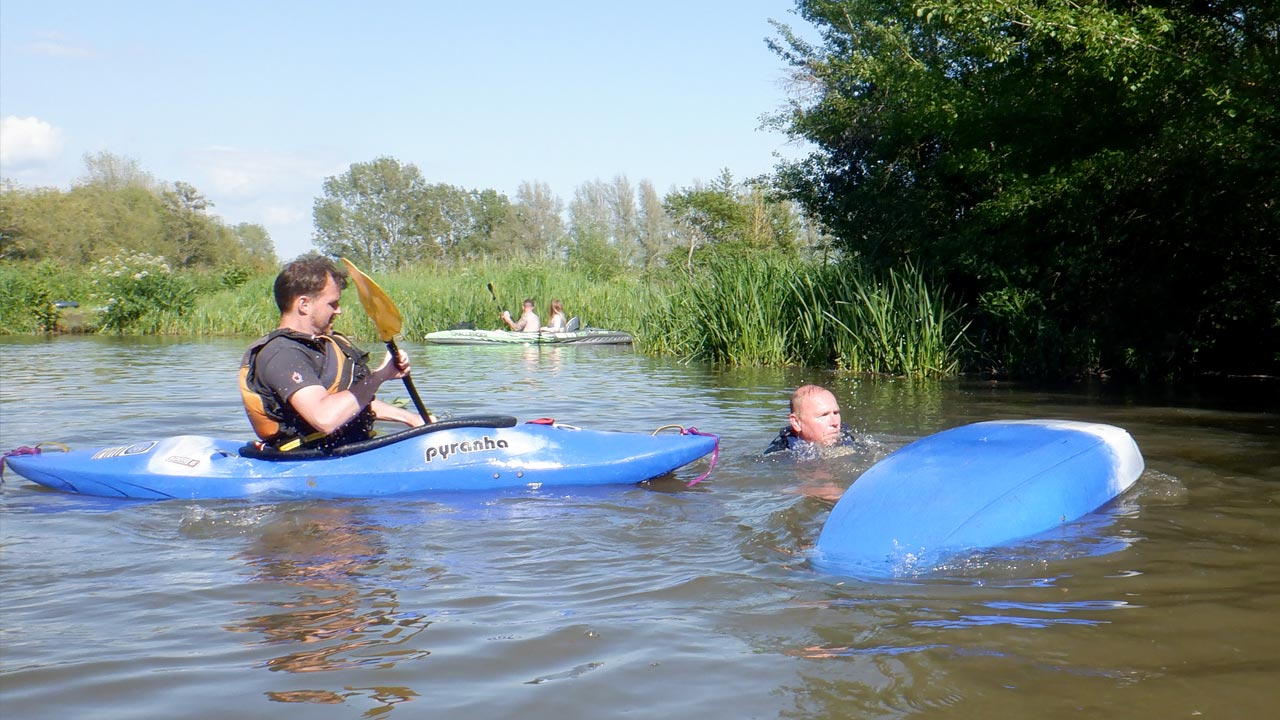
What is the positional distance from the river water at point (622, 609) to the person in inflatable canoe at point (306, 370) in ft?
1.38

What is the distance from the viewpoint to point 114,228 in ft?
150

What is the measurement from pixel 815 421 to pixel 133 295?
24.0 metres

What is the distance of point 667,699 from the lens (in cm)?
238

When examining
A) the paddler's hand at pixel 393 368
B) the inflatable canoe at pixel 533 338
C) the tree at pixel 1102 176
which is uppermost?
the tree at pixel 1102 176

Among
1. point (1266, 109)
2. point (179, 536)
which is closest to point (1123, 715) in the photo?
point (179, 536)

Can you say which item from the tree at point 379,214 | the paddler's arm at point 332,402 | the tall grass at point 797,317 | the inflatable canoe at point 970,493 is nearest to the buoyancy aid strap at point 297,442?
the paddler's arm at point 332,402

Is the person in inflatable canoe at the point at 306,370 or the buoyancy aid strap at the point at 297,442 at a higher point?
the person in inflatable canoe at the point at 306,370

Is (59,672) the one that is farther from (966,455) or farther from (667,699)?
(966,455)

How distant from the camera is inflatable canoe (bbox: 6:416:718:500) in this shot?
4918mm

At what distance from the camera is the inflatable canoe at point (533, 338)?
697 inches

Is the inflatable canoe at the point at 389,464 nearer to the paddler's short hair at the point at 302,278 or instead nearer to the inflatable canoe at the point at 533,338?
the paddler's short hair at the point at 302,278

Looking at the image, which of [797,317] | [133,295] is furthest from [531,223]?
[797,317]

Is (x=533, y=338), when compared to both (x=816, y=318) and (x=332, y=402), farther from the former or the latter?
(x=332, y=402)

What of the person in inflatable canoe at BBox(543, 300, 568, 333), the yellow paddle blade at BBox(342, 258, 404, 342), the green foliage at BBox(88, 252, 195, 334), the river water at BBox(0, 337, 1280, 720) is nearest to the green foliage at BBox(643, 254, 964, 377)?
the person in inflatable canoe at BBox(543, 300, 568, 333)
